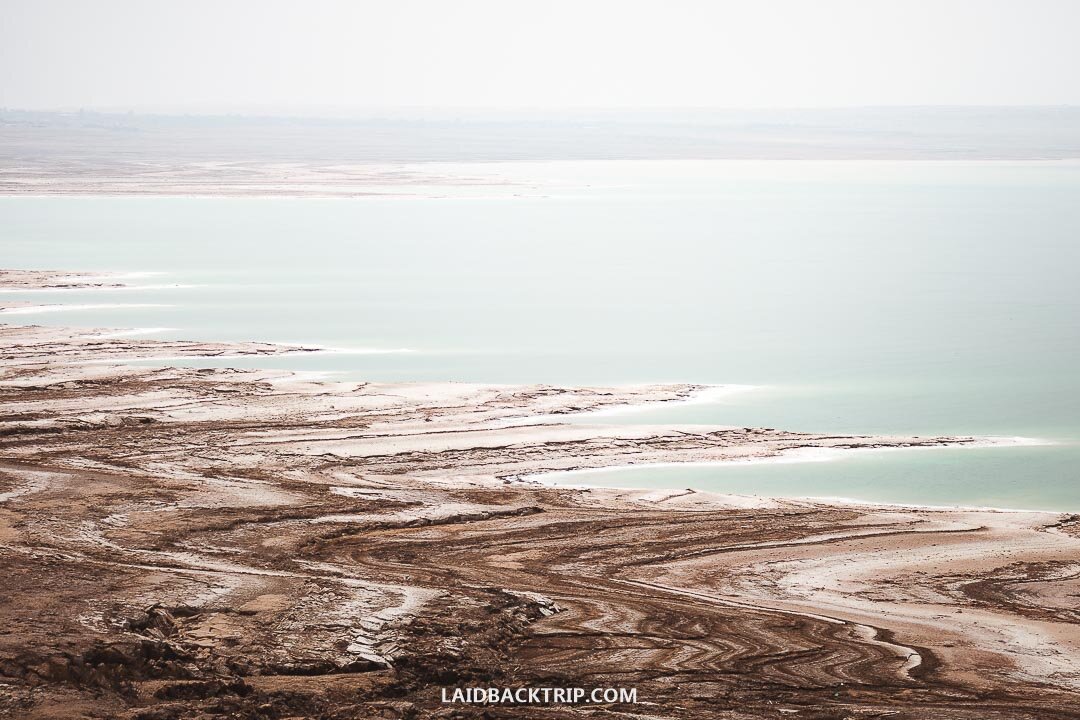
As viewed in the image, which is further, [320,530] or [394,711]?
[320,530]

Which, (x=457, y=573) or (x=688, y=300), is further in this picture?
(x=688, y=300)

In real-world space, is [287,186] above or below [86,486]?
above

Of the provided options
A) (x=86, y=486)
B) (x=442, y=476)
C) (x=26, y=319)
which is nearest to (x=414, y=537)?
(x=442, y=476)

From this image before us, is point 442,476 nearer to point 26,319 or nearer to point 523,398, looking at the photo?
point 523,398

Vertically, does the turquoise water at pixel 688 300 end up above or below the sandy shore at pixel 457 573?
above

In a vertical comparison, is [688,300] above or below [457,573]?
above
